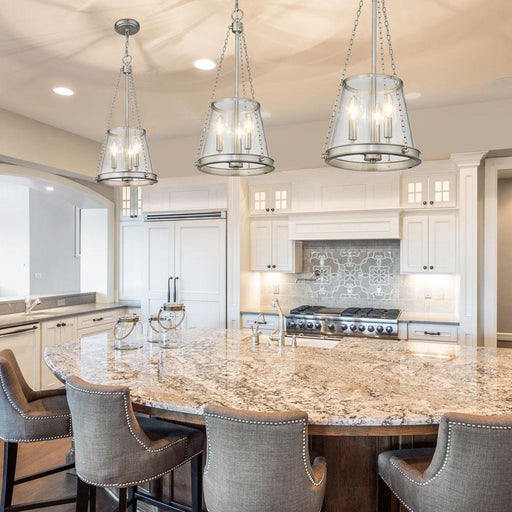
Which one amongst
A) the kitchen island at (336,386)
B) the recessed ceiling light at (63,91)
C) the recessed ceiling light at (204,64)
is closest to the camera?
the kitchen island at (336,386)

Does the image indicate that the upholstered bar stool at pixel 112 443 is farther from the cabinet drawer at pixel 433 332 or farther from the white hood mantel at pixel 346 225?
the white hood mantel at pixel 346 225

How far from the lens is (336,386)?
2.08 metres

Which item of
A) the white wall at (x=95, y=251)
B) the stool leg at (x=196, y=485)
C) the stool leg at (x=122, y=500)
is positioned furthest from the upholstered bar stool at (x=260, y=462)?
the white wall at (x=95, y=251)

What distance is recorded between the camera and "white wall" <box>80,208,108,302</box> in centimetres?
636

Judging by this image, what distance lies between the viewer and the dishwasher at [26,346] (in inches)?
172

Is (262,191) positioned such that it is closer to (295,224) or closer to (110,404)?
(295,224)

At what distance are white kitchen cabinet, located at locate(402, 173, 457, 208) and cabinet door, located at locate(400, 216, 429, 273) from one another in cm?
17

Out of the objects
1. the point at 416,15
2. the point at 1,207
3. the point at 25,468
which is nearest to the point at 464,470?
the point at 416,15

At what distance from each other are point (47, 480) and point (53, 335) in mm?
2075

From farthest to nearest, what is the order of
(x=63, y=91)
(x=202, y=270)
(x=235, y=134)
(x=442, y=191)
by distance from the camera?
(x=202, y=270)
(x=442, y=191)
(x=63, y=91)
(x=235, y=134)

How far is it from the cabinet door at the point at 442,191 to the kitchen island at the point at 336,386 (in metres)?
2.14

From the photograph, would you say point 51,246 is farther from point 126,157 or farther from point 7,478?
Answer: point 7,478

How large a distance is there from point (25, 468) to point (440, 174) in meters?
4.48

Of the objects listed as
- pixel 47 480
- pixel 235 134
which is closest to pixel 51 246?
pixel 47 480
